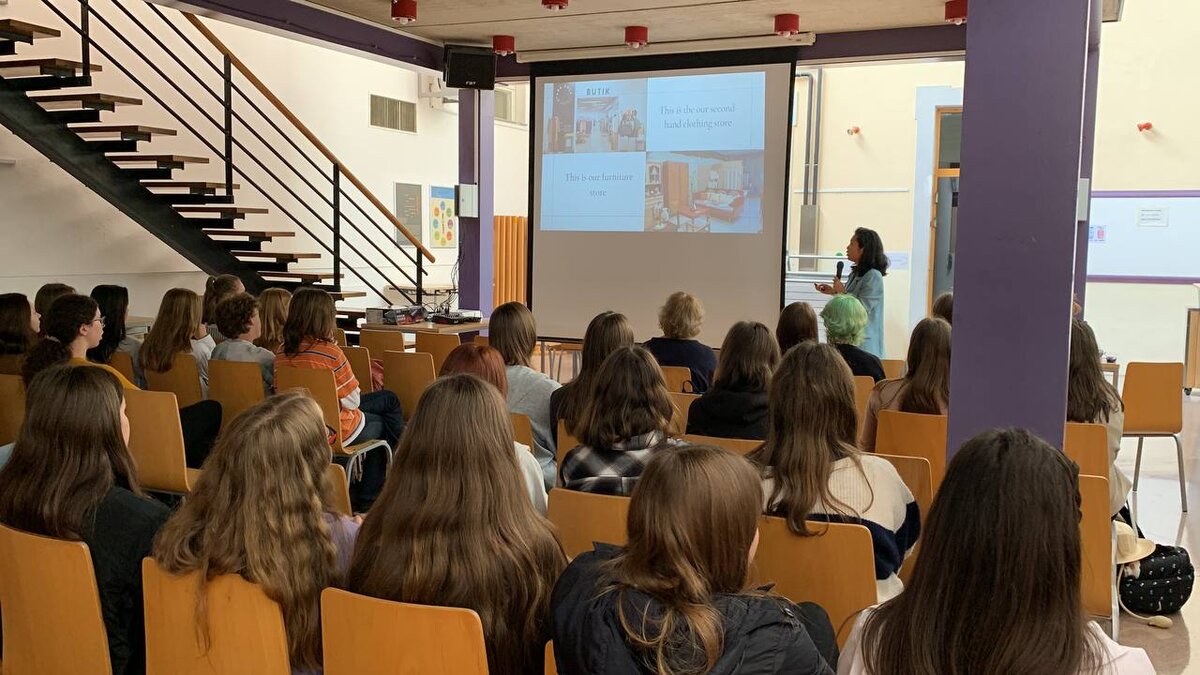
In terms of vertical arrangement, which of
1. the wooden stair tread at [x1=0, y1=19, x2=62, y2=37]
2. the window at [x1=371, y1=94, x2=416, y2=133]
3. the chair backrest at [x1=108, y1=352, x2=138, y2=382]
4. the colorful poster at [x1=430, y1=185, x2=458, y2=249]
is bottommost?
the chair backrest at [x1=108, y1=352, x2=138, y2=382]

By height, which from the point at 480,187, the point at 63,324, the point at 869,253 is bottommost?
the point at 63,324

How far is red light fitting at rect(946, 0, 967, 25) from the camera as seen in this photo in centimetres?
622

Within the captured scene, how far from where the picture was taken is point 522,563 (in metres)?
1.86

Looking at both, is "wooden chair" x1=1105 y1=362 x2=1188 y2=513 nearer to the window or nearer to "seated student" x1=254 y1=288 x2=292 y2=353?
"seated student" x1=254 y1=288 x2=292 y2=353

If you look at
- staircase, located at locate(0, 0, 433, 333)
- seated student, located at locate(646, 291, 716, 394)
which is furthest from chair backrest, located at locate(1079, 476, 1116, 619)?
staircase, located at locate(0, 0, 433, 333)

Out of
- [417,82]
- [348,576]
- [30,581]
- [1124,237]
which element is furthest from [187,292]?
[1124,237]

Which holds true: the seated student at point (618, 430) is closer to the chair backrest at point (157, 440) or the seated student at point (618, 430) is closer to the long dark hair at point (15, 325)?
the chair backrest at point (157, 440)

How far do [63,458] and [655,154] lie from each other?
5833mm

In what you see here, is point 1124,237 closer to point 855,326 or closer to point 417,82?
point 855,326

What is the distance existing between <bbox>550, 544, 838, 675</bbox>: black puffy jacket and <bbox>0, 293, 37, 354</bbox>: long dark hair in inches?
145

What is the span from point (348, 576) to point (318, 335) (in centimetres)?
269

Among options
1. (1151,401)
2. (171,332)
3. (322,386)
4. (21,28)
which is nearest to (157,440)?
(322,386)

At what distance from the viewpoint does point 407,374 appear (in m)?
5.09

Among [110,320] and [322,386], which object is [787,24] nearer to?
[322,386]
